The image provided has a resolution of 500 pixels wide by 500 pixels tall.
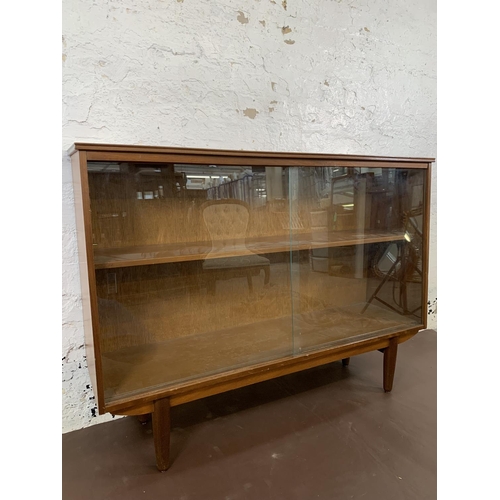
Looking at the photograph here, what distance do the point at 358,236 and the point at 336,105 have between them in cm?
75

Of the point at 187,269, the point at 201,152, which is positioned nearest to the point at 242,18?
the point at 201,152

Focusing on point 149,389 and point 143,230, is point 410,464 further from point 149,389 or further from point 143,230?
point 143,230

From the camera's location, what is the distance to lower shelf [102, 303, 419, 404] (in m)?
1.19

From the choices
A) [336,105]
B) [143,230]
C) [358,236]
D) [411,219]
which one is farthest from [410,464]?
[336,105]

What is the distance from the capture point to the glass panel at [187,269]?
3.89 feet

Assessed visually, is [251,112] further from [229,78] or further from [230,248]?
[230,248]

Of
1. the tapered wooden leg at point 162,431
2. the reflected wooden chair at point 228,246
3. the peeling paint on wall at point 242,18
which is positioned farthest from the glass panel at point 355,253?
the peeling paint on wall at point 242,18

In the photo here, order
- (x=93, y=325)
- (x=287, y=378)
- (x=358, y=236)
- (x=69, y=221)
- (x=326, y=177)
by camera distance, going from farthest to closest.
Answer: (x=287, y=378) < (x=358, y=236) < (x=326, y=177) < (x=69, y=221) < (x=93, y=325)

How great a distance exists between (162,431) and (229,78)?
1.46 meters

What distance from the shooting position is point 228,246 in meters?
1.44

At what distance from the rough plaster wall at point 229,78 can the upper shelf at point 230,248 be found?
29 cm

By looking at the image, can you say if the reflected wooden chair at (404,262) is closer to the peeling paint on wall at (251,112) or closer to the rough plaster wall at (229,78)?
the rough plaster wall at (229,78)

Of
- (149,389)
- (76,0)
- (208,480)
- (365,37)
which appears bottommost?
(208,480)

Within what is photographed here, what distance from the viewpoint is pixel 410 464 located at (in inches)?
47.9
